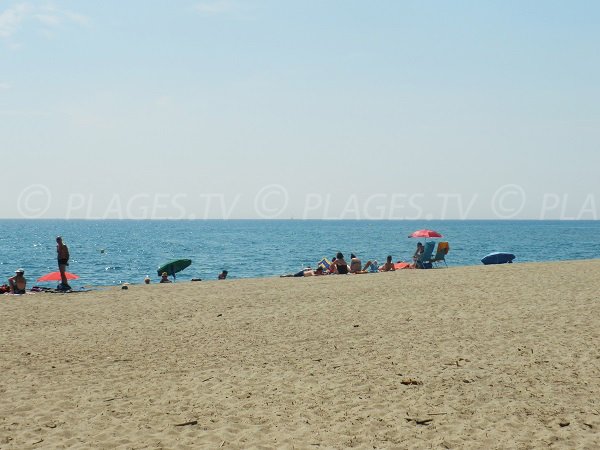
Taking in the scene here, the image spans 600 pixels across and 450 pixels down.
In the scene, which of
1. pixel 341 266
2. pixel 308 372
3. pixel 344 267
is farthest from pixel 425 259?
pixel 308 372

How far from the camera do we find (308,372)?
8914 mm

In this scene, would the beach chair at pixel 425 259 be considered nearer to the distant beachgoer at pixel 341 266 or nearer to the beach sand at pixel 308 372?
the distant beachgoer at pixel 341 266

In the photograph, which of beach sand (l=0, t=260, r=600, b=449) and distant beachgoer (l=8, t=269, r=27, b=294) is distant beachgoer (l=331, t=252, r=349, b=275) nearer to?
beach sand (l=0, t=260, r=600, b=449)

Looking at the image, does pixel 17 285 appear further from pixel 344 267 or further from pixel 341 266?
pixel 344 267

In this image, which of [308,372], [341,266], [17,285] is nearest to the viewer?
[308,372]

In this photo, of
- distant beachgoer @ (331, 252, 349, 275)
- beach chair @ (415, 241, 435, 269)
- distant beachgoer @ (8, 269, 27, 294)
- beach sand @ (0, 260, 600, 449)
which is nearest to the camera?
beach sand @ (0, 260, 600, 449)

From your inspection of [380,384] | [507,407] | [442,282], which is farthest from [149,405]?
[442,282]

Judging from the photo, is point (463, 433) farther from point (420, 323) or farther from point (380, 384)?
point (420, 323)

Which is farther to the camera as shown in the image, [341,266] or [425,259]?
[425,259]

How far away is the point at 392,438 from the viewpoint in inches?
251

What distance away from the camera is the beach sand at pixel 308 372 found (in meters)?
6.59

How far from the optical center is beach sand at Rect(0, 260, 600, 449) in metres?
6.59

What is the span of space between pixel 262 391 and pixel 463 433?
8.90 feet

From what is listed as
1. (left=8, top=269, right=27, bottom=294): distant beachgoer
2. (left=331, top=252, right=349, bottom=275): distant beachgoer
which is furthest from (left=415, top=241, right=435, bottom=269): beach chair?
(left=8, top=269, right=27, bottom=294): distant beachgoer
